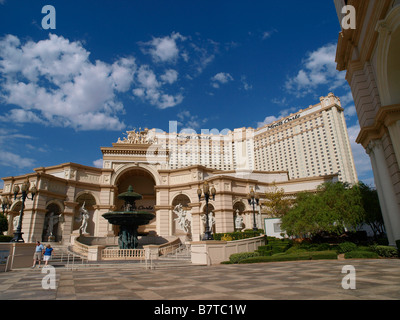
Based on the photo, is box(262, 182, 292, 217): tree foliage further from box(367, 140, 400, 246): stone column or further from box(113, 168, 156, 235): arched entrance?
box(367, 140, 400, 246): stone column

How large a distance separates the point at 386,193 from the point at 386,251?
3.02m

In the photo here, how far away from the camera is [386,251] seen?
13.2 m

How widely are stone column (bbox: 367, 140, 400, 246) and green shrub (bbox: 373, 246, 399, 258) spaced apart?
0.51 metres

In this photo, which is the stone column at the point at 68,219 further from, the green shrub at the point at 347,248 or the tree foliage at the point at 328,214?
the green shrub at the point at 347,248

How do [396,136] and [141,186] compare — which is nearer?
[396,136]

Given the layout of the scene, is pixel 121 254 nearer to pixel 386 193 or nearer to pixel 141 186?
pixel 386 193

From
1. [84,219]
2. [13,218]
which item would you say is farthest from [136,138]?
[13,218]

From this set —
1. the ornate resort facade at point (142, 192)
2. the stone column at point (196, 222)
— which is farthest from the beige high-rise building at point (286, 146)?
the stone column at point (196, 222)

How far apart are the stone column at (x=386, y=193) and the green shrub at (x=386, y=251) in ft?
1.66

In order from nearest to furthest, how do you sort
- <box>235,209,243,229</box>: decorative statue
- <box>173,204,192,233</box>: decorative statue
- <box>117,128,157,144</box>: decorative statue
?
<box>173,204,192,233</box>: decorative statue
<box>235,209,243,229</box>: decorative statue
<box>117,128,157,144</box>: decorative statue

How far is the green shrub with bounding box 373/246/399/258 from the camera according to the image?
1289 centimetres

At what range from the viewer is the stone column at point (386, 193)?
12.8m

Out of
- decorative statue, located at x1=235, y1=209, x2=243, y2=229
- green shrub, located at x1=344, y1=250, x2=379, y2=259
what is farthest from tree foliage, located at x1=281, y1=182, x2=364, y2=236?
decorative statue, located at x1=235, y1=209, x2=243, y2=229

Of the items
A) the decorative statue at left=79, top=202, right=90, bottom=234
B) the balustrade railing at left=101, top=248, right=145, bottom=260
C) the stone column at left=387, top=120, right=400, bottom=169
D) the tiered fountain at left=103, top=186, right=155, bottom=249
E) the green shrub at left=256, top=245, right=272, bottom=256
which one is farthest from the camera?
the decorative statue at left=79, top=202, right=90, bottom=234
